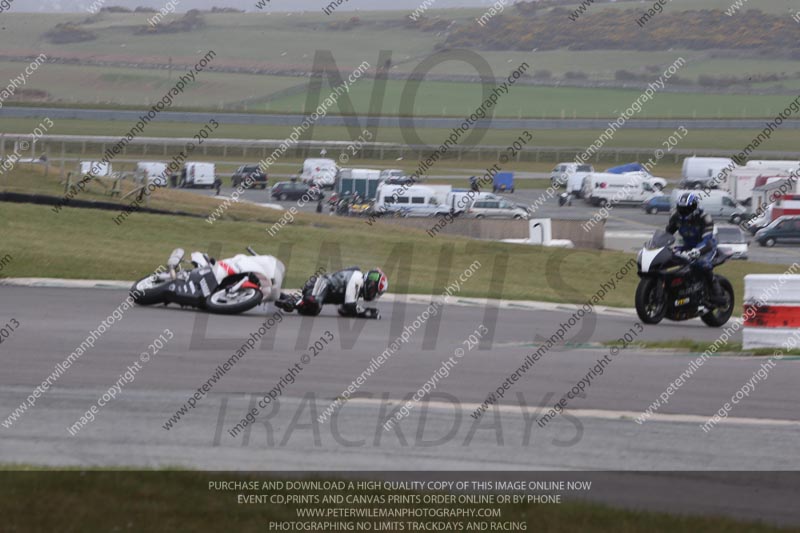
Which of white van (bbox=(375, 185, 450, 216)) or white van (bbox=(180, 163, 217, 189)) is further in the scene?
white van (bbox=(180, 163, 217, 189))

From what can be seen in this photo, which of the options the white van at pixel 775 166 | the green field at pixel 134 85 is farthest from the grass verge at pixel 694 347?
the green field at pixel 134 85

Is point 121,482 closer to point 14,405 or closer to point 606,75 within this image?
point 14,405

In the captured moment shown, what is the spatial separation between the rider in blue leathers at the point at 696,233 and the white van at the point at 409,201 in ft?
109

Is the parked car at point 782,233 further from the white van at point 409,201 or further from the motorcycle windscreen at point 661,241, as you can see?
the motorcycle windscreen at point 661,241

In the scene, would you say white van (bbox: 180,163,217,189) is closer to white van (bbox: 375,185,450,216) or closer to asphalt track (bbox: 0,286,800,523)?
white van (bbox: 375,185,450,216)

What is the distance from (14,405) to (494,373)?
196 inches

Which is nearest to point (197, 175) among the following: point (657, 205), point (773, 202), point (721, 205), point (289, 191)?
point (289, 191)

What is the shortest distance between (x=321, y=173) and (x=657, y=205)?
18859 millimetres

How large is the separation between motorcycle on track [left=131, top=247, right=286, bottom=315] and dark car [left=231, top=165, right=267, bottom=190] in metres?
45.2

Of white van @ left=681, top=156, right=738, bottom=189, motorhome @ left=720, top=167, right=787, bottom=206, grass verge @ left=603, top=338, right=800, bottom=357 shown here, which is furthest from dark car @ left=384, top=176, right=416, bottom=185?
grass verge @ left=603, top=338, right=800, bottom=357

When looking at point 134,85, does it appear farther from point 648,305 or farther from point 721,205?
point 648,305

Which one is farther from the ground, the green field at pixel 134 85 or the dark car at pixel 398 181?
the green field at pixel 134 85

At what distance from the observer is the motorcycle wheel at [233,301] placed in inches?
655

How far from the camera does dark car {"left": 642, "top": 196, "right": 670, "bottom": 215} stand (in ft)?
186
